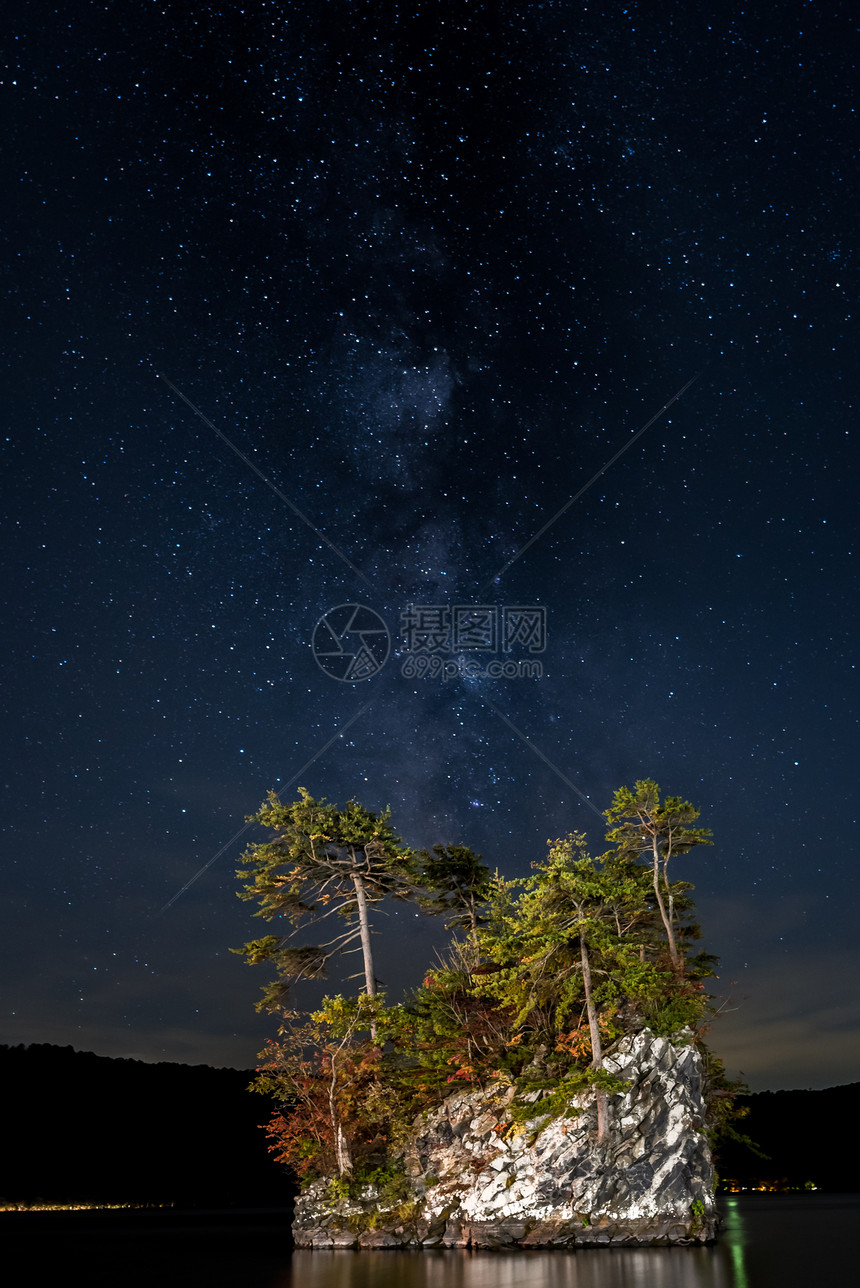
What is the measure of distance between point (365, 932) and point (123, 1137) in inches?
2695

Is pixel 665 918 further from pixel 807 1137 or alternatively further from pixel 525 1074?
pixel 807 1137

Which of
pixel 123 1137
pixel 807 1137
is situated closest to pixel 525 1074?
pixel 123 1137

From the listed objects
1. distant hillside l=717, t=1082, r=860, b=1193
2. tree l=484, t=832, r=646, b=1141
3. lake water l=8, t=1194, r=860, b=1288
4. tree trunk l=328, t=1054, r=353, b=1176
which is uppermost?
tree l=484, t=832, r=646, b=1141

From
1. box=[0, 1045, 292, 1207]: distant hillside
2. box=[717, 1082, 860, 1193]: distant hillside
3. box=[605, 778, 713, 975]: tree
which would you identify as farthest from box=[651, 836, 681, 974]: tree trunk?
box=[717, 1082, 860, 1193]: distant hillside

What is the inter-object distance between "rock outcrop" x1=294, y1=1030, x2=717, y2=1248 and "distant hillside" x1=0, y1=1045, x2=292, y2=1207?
6354 centimetres

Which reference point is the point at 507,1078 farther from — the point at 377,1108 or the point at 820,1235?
the point at 820,1235

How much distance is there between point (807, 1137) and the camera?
336 ft

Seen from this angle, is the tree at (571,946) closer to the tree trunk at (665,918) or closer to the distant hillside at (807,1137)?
the tree trunk at (665,918)

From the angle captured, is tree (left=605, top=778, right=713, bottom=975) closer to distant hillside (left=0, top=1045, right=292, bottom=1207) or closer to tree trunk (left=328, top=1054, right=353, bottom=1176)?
tree trunk (left=328, top=1054, right=353, bottom=1176)

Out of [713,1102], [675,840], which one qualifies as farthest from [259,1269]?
[675,840]

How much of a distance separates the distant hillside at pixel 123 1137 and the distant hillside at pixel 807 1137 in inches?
2146

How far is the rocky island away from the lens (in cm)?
2844

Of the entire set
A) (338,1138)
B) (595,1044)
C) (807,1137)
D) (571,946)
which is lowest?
(807,1137)

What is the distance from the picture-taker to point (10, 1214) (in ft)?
259
